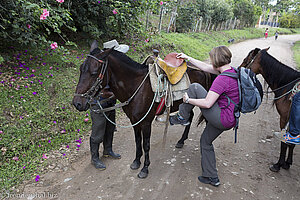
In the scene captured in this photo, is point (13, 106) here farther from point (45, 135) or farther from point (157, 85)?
point (157, 85)

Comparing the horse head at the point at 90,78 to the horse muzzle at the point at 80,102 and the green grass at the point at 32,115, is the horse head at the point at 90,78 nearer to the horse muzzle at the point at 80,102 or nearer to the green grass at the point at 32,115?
the horse muzzle at the point at 80,102

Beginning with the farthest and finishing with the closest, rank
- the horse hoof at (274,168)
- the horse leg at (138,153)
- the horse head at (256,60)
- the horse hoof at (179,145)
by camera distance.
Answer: the horse hoof at (179,145) < the horse head at (256,60) < the horse hoof at (274,168) < the horse leg at (138,153)

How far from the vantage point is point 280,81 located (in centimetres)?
352

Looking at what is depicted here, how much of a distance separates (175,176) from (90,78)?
205 centimetres

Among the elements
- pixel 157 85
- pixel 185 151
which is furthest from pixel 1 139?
pixel 185 151

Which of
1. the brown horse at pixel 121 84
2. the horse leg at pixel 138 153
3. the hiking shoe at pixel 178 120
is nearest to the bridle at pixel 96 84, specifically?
the brown horse at pixel 121 84

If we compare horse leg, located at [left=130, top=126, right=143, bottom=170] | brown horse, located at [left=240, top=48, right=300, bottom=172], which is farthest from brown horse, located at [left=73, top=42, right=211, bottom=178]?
brown horse, located at [left=240, top=48, right=300, bottom=172]

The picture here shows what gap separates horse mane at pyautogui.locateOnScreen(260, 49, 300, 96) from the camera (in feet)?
11.2

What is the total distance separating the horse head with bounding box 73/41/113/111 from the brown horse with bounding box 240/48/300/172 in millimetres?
2973

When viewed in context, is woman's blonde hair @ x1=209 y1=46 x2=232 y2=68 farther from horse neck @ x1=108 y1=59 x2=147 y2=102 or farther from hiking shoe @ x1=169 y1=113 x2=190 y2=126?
horse neck @ x1=108 y1=59 x2=147 y2=102

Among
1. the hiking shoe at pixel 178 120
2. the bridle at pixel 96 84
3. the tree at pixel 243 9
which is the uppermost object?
the tree at pixel 243 9

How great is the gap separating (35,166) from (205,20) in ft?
69.0

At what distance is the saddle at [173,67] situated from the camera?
295 cm

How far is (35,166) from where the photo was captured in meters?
3.09
